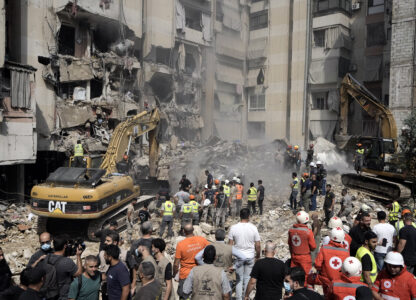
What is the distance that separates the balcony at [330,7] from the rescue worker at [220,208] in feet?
64.6

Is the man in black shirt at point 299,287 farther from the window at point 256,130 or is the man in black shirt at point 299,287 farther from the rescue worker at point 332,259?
the window at point 256,130

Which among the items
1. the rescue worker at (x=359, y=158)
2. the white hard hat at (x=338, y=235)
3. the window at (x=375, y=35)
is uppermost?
the window at (x=375, y=35)

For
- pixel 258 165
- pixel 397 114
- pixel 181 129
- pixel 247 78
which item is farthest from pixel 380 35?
pixel 181 129

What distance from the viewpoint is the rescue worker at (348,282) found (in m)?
3.93

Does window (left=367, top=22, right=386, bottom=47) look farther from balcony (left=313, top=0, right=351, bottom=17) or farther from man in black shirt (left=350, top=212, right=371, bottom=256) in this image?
man in black shirt (left=350, top=212, right=371, bottom=256)

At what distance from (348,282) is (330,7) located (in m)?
27.1

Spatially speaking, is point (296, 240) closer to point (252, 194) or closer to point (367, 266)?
point (367, 266)

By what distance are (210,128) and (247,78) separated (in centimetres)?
677

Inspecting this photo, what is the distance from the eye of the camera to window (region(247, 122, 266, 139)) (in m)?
32.3

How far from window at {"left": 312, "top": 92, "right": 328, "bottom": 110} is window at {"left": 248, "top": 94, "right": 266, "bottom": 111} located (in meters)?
4.95

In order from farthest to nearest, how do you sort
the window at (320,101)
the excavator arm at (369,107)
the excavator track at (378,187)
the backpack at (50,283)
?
the window at (320,101)
the excavator arm at (369,107)
the excavator track at (378,187)
the backpack at (50,283)

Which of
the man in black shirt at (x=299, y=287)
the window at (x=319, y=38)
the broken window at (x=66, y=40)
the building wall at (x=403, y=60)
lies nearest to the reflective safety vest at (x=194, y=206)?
the man in black shirt at (x=299, y=287)

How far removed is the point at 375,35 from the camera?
84.1ft

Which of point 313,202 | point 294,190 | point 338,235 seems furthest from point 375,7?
point 338,235
